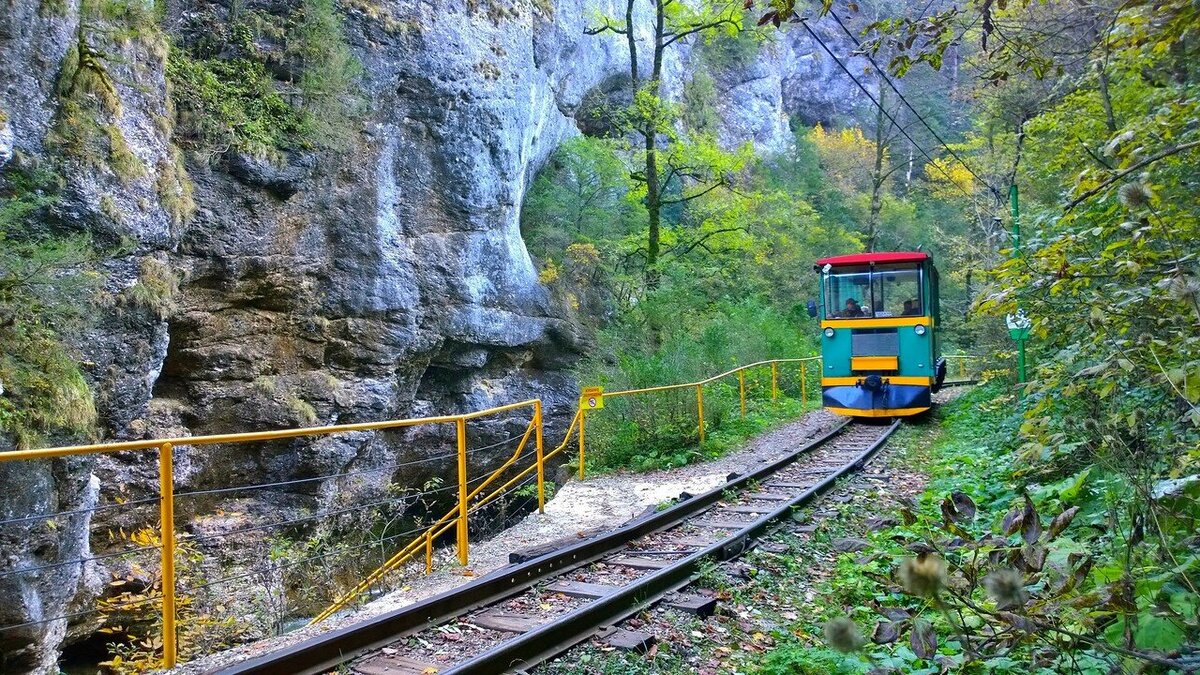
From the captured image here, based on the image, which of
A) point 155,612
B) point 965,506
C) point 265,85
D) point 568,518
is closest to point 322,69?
point 265,85

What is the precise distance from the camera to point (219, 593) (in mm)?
9586

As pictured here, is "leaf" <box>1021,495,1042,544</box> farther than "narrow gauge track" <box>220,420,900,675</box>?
No

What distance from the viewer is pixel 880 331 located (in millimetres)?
14516

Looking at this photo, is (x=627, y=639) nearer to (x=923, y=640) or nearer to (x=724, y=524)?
(x=923, y=640)

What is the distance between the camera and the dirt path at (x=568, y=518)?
498cm

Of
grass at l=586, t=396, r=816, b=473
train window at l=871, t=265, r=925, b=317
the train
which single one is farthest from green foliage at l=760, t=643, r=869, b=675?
train window at l=871, t=265, r=925, b=317

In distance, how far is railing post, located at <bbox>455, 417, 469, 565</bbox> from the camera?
6234mm

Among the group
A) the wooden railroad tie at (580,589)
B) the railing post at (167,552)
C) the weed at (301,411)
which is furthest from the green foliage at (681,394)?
the railing post at (167,552)

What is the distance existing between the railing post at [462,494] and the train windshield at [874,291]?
1032cm

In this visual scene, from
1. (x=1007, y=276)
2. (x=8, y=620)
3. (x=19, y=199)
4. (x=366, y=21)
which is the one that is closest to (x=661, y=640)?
(x=1007, y=276)

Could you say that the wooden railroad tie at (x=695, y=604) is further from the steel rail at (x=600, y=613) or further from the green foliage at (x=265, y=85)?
the green foliage at (x=265, y=85)

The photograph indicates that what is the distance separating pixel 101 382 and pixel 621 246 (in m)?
13.8

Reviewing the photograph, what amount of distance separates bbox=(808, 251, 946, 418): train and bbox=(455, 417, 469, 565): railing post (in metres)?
9.18

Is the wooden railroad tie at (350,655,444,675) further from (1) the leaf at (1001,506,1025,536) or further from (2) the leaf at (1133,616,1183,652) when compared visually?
(2) the leaf at (1133,616,1183,652)
